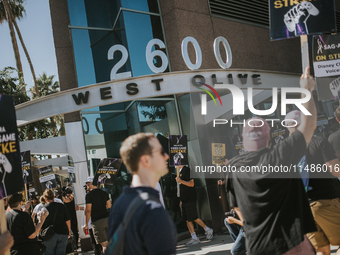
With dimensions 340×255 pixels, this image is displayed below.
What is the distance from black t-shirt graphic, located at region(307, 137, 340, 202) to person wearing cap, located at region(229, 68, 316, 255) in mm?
1200

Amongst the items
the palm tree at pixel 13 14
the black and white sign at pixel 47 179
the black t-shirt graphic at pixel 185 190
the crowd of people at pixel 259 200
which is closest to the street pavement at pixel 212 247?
the black t-shirt graphic at pixel 185 190

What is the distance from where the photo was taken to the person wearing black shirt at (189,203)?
8.10 m

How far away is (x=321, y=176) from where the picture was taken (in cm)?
367

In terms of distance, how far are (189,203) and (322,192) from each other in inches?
192

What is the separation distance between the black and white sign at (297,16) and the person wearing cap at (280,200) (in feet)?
5.46

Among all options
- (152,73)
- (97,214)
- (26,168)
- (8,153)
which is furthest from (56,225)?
(152,73)

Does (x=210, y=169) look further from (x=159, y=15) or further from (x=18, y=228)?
(x=18, y=228)

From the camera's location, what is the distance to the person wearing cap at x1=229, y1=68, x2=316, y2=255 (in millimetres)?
2477

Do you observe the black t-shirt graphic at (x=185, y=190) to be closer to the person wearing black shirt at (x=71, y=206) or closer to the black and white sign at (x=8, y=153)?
the person wearing black shirt at (x=71, y=206)

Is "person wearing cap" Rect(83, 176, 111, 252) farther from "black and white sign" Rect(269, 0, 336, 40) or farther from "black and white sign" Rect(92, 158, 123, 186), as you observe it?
"black and white sign" Rect(269, 0, 336, 40)

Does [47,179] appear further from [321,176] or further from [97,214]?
[321,176]

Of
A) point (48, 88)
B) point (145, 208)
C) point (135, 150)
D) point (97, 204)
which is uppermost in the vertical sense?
point (48, 88)

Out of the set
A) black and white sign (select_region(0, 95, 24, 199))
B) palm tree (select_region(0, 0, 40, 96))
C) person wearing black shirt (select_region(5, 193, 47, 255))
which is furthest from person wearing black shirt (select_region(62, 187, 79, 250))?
palm tree (select_region(0, 0, 40, 96))

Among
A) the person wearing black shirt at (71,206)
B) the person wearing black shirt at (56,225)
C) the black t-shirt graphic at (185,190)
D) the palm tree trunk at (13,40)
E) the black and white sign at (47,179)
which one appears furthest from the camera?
the palm tree trunk at (13,40)
